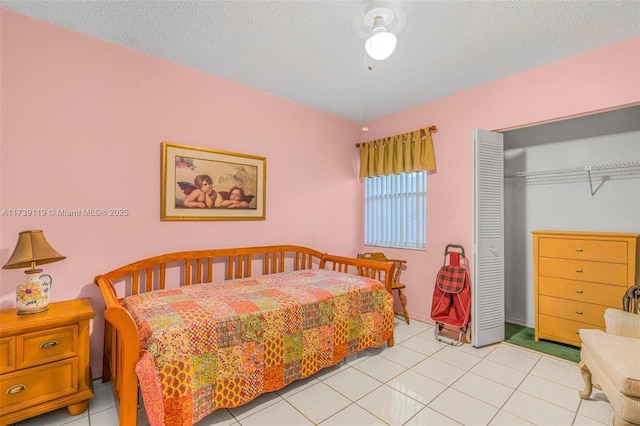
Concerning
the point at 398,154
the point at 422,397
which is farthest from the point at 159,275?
the point at 398,154

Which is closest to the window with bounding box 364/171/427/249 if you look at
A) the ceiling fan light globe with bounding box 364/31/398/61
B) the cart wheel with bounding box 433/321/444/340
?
the cart wheel with bounding box 433/321/444/340

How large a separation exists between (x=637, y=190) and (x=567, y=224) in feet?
1.98

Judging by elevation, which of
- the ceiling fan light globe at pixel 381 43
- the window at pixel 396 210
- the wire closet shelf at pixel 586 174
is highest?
the ceiling fan light globe at pixel 381 43

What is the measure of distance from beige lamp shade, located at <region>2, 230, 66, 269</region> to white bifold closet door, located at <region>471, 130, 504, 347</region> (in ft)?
10.9

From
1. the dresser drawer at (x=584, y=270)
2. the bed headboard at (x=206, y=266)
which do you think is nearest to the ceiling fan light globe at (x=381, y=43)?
the bed headboard at (x=206, y=266)

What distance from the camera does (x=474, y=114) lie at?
305cm

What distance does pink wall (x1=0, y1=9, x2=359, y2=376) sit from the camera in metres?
1.98

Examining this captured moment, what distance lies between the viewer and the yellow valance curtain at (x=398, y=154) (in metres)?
3.38

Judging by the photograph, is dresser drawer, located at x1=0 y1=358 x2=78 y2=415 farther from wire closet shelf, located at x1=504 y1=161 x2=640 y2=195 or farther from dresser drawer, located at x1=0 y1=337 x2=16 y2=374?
wire closet shelf, located at x1=504 y1=161 x2=640 y2=195

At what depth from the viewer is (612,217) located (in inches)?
112

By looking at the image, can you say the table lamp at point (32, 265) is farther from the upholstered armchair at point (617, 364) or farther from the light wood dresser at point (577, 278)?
the light wood dresser at point (577, 278)

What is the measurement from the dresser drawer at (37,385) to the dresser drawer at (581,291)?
3863 mm

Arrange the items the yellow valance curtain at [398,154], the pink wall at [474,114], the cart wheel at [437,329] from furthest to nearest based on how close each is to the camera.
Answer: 1. the yellow valance curtain at [398,154]
2. the cart wheel at [437,329]
3. the pink wall at [474,114]

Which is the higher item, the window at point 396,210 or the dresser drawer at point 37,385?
the window at point 396,210
